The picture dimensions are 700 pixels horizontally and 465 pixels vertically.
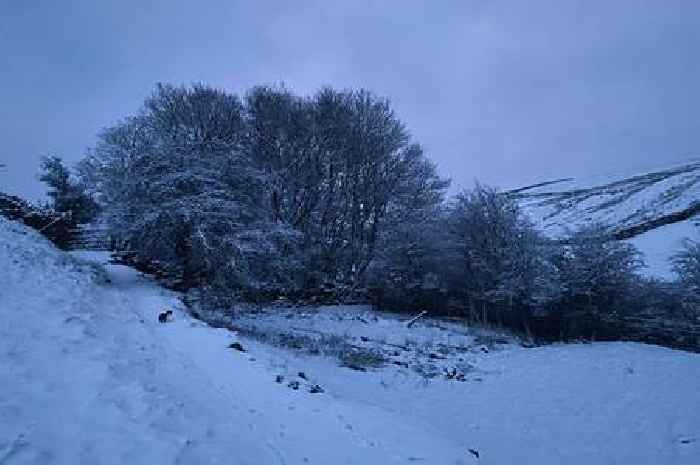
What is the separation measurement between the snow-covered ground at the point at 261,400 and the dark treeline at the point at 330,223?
4000mm

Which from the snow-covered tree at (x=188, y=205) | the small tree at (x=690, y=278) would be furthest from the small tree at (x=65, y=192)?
the small tree at (x=690, y=278)

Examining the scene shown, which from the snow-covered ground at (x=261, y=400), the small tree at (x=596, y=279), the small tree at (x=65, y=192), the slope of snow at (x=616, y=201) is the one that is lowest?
the snow-covered ground at (x=261, y=400)

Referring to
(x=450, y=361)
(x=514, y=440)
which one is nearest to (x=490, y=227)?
(x=450, y=361)

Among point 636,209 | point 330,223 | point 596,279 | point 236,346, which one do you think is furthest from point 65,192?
point 636,209

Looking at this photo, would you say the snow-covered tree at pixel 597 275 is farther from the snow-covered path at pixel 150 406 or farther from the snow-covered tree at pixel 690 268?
the snow-covered path at pixel 150 406

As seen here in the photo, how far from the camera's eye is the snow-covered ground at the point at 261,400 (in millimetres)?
4469

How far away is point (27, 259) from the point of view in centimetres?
1164

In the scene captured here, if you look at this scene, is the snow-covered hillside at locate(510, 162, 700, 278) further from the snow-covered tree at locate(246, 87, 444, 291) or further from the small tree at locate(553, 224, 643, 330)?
the snow-covered tree at locate(246, 87, 444, 291)

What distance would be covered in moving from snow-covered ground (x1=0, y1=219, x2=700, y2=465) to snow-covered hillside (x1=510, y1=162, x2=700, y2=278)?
13.8m

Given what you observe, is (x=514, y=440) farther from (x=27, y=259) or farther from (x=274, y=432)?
(x=27, y=259)

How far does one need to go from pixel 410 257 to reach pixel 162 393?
59.6ft

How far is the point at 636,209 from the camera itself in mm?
39719

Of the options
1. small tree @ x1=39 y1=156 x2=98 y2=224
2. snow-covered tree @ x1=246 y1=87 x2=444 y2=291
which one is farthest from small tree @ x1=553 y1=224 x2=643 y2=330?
small tree @ x1=39 y1=156 x2=98 y2=224

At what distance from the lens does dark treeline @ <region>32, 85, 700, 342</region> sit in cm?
1669
